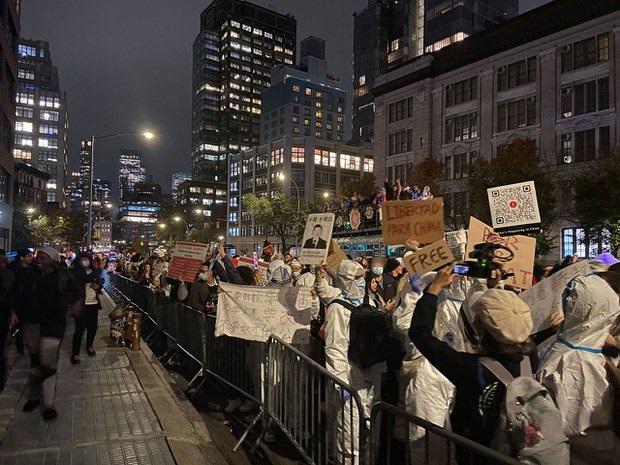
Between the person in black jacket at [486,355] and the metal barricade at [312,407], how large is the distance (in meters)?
0.80

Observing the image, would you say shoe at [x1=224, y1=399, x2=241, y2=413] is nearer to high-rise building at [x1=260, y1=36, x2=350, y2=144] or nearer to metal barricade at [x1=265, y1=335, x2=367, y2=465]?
metal barricade at [x1=265, y1=335, x2=367, y2=465]

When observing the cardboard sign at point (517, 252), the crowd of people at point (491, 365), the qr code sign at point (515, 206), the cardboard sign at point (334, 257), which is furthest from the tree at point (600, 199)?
the crowd of people at point (491, 365)

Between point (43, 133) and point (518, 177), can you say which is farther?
point (43, 133)

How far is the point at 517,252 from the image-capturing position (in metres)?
6.14

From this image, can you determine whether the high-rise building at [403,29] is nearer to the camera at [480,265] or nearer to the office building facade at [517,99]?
the office building facade at [517,99]

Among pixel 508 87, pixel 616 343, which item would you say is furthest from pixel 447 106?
pixel 616 343

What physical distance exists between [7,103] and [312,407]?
40681mm

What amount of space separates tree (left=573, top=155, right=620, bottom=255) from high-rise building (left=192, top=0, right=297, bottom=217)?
152 metres

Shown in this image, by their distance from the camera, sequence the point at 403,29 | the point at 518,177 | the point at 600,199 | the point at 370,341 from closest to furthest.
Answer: the point at 370,341, the point at 600,199, the point at 518,177, the point at 403,29

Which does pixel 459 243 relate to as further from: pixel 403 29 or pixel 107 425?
pixel 403 29

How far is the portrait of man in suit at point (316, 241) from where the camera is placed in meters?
7.05

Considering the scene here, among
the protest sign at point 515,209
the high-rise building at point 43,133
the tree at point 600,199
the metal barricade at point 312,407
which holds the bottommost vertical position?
the metal barricade at point 312,407

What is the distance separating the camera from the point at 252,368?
21.7 feet

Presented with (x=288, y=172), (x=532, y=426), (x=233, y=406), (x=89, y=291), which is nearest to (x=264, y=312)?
(x=233, y=406)
